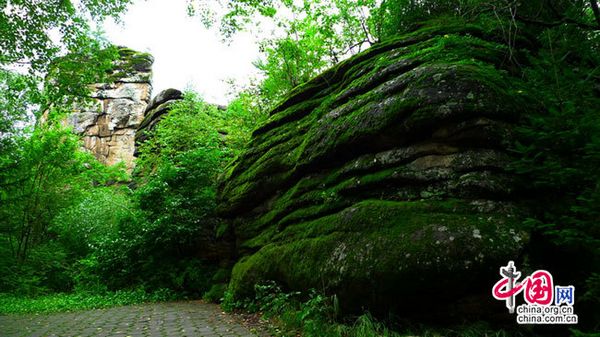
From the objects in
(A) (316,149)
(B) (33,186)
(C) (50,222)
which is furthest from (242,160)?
(C) (50,222)

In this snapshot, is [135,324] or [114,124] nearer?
[135,324]

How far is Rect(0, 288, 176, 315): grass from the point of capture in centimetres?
898

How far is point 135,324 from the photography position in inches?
238

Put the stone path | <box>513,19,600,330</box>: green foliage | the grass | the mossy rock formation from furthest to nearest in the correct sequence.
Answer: the grass < the stone path < the mossy rock formation < <box>513,19,600,330</box>: green foliage

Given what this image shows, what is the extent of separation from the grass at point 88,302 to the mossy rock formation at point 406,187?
4115 mm

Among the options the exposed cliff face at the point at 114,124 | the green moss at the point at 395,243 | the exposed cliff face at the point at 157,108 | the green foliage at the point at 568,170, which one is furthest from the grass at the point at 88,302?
the exposed cliff face at the point at 114,124

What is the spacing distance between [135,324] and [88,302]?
15.9ft

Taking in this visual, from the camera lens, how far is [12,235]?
14.4 m

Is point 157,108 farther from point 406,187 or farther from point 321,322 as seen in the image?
A: point 321,322

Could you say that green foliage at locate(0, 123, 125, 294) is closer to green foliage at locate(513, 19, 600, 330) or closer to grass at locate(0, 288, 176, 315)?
grass at locate(0, 288, 176, 315)

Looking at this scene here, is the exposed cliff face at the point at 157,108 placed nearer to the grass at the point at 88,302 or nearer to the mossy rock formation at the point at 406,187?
the grass at the point at 88,302

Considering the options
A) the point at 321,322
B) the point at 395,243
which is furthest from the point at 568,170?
the point at 321,322

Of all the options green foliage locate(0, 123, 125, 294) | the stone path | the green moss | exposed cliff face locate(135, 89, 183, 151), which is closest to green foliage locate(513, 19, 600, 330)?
the green moss

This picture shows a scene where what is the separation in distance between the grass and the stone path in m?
0.99
